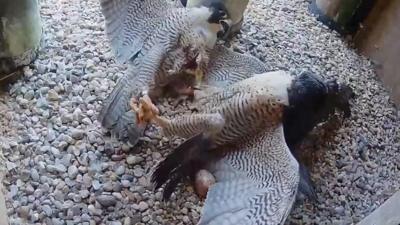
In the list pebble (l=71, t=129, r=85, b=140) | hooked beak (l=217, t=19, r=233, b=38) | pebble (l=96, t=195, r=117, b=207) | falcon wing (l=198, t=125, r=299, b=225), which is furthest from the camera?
hooked beak (l=217, t=19, r=233, b=38)

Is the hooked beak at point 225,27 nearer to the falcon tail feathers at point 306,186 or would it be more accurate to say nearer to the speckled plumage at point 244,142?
the speckled plumage at point 244,142

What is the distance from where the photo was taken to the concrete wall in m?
1.74

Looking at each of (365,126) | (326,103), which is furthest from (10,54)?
(365,126)

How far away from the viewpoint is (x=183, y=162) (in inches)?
50.4

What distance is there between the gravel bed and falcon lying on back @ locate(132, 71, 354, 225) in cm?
8

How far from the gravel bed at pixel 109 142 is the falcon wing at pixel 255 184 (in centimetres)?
11

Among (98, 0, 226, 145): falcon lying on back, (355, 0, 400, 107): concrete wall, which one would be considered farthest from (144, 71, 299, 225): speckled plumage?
(355, 0, 400, 107): concrete wall

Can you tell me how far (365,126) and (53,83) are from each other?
2.68ft

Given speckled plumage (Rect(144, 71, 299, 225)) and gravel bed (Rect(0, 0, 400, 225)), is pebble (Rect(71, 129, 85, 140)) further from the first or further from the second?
speckled plumage (Rect(144, 71, 299, 225))

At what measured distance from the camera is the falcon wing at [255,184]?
111cm

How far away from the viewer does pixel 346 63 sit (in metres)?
1.77

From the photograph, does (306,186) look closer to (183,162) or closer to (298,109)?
(298,109)

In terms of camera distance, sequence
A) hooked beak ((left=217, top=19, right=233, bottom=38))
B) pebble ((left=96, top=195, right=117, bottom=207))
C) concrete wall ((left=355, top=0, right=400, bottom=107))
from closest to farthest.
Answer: pebble ((left=96, top=195, right=117, bottom=207)) → hooked beak ((left=217, top=19, right=233, bottom=38)) → concrete wall ((left=355, top=0, right=400, bottom=107))

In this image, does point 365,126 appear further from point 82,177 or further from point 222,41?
point 82,177
